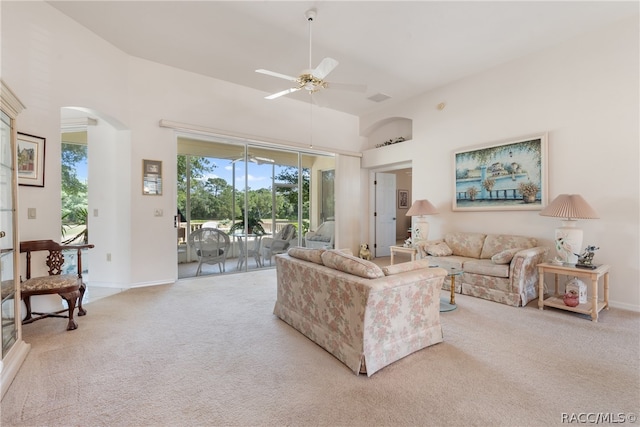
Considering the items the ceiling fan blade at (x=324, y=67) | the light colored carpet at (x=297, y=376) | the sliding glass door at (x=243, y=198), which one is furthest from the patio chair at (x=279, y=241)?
the ceiling fan blade at (x=324, y=67)

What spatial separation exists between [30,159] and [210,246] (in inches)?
99.6

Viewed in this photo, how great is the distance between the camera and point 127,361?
2125mm

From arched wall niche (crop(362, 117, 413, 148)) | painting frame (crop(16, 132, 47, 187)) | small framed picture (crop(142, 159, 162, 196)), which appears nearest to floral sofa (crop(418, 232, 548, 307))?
arched wall niche (crop(362, 117, 413, 148))

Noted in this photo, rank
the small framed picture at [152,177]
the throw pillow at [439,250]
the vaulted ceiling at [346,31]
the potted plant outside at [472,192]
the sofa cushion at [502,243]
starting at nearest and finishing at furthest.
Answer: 1. the vaulted ceiling at [346,31]
2. the sofa cushion at [502,243]
3. the small framed picture at [152,177]
4. the throw pillow at [439,250]
5. the potted plant outside at [472,192]

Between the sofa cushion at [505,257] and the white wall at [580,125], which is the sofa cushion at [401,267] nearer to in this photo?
the sofa cushion at [505,257]

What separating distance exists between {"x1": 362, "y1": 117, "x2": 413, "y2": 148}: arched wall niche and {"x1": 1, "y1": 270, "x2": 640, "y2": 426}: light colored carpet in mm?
4187

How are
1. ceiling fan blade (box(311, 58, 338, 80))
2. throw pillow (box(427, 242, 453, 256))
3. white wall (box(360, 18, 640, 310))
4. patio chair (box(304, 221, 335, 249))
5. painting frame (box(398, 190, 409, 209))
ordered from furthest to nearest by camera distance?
painting frame (box(398, 190, 409, 209)) → patio chair (box(304, 221, 335, 249)) → throw pillow (box(427, 242, 453, 256)) → white wall (box(360, 18, 640, 310)) → ceiling fan blade (box(311, 58, 338, 80))

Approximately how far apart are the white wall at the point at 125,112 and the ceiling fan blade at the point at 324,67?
2401 mm

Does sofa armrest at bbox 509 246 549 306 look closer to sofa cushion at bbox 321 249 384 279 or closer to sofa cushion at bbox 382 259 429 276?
sofa cushion at bbox 382 259 429 276

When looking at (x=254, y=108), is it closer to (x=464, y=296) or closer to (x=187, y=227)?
(x=187, y=227)

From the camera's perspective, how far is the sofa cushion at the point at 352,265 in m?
1.99

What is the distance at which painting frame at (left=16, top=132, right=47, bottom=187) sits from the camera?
9.01 feet

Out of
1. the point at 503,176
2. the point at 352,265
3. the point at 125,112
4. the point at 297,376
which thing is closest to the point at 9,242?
the point at 297,376

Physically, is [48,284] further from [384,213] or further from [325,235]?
[384,213]
